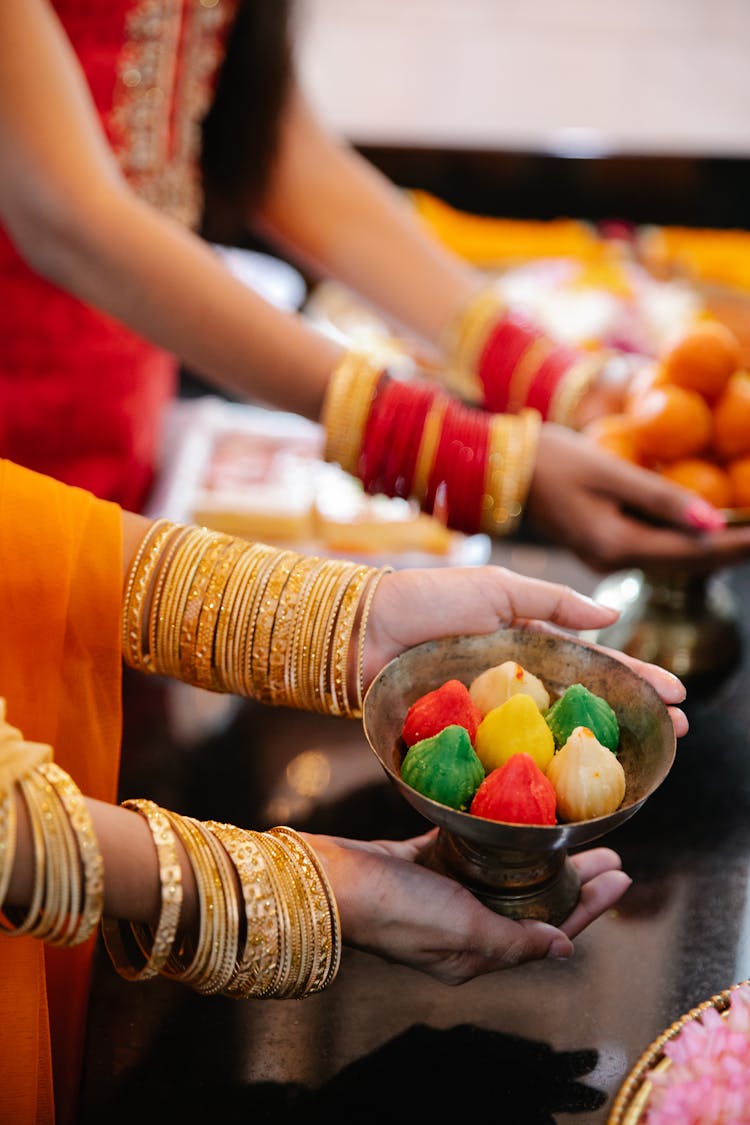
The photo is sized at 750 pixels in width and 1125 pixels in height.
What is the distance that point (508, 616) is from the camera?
79cm

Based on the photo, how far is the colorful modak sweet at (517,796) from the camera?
23.9 inches

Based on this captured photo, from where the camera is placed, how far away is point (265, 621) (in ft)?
2.59

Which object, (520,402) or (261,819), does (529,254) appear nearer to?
(520,402)

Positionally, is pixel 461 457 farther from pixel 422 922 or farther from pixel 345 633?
pixel 422 922

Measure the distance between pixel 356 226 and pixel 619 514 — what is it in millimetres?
615

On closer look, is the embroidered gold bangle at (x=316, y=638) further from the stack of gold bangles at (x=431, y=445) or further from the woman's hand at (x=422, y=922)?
the stack of gold bangles at (x=431, y=445)

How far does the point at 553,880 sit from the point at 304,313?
1.53 meters

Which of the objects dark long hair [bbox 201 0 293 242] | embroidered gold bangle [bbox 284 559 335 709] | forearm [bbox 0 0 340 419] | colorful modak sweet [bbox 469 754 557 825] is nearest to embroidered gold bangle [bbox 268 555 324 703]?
embroidered gold bangle [bbox 284 559 335 709]

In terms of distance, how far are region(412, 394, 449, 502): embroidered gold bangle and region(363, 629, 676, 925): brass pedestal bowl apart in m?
0.32

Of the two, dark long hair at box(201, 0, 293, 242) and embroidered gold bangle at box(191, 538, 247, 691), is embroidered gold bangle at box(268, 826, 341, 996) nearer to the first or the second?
embroidered gold bangle at box(191, 538, 247, 691)

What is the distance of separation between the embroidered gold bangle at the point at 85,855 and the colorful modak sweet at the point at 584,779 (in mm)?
245

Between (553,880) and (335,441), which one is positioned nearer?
(553,880)

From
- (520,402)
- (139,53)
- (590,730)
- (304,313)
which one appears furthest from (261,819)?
(304,313)

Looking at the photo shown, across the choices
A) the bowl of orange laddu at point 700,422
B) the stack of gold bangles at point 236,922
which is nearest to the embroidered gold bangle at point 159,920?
the stack of gold bangles at point 236,922
